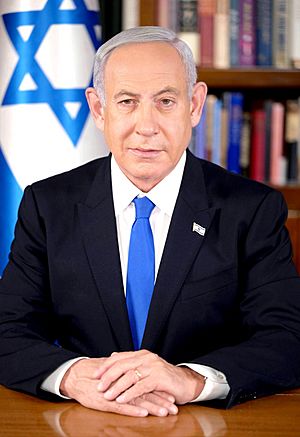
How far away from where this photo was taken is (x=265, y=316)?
204cm

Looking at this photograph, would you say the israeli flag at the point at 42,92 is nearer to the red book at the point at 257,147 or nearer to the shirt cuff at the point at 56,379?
the red book at the point at 257,147

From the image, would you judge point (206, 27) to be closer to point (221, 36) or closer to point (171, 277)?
point (221, 36)

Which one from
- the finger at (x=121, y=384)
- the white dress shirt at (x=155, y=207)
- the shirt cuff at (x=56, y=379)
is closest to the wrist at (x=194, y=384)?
the finger at (x=121, y=384)

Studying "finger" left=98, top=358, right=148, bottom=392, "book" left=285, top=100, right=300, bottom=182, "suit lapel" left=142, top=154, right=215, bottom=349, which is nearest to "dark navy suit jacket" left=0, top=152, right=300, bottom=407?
"suit lapel" left=142, top=154, right=215, bottom=349

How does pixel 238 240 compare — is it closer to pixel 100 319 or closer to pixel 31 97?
pixel 100 319

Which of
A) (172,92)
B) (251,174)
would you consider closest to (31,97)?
(251,174)

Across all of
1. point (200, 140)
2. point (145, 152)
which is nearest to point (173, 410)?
point (145, 152)

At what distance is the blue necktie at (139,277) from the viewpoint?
2.11 m

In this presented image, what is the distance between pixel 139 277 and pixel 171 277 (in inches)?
3.0

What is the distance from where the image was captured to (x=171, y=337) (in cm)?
210

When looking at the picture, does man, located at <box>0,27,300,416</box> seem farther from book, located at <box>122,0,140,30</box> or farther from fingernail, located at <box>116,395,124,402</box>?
book, located at <box>122,0,140,30</box>

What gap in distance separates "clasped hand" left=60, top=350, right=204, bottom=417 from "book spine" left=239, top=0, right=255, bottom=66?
6.12 feet

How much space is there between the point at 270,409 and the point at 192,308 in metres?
0.37

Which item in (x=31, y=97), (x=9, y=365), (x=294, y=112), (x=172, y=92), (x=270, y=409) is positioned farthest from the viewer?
(x=294, y=112)
